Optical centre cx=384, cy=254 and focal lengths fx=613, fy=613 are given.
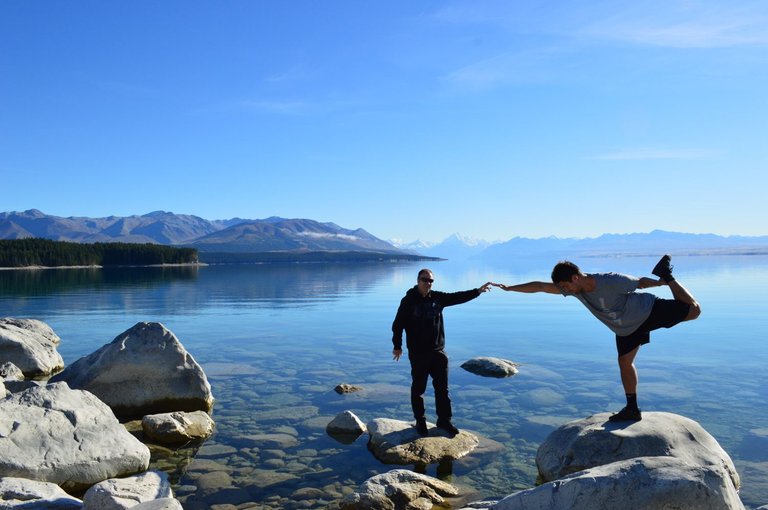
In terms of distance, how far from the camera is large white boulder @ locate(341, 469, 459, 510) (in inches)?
347

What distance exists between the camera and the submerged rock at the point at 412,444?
1104 centimetres

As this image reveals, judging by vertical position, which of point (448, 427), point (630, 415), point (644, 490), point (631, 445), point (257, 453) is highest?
point (644, 490)

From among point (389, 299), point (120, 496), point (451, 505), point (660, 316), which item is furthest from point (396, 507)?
point (389, 299)

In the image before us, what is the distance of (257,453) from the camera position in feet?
38.1

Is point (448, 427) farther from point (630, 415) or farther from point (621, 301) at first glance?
point (621, 301)

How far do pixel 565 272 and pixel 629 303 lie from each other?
113 cm

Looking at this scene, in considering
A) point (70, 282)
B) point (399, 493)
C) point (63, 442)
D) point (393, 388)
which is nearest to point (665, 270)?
point (399, 493)

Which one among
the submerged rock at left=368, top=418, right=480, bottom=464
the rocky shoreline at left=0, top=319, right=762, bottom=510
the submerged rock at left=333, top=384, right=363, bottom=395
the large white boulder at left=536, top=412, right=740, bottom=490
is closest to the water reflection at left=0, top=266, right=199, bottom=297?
the rocky shoreline at left=0, top=319, right=762, bottom=510

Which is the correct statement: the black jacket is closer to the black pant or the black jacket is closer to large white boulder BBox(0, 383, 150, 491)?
the black pant

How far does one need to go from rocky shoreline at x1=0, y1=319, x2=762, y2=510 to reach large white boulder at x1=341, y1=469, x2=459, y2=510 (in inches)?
0.7

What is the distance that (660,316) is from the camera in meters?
9.70

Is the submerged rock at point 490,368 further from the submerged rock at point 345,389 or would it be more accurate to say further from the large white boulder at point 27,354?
the large white boulder at point 27,354

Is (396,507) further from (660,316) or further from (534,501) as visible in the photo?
(660,316)

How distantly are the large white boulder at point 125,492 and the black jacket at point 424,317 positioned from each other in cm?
468
